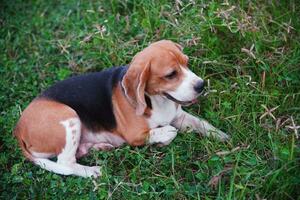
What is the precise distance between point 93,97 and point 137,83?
63 cm

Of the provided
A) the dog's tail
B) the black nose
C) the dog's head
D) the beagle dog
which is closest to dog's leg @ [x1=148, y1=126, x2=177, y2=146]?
the beagle dog

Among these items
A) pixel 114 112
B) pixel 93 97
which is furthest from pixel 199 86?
pixel 93 97

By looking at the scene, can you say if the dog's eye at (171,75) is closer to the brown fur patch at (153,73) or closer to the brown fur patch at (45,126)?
the brown fur patch at (153,73)

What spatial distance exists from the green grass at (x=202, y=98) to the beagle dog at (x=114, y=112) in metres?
0.13

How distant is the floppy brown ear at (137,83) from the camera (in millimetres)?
4211

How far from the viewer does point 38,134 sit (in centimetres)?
455

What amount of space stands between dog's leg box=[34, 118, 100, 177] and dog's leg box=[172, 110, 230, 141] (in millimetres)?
877

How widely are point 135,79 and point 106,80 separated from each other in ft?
1.87

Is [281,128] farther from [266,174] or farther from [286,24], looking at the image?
[286,24]

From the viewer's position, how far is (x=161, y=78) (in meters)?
4.27

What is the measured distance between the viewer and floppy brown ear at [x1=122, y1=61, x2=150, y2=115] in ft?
13.8

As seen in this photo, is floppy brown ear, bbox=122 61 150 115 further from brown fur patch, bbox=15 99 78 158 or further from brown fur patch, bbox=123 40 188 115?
A: brown fur patch, bbox=15 99 78 158

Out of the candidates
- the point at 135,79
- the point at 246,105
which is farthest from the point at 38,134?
the point at 246,105

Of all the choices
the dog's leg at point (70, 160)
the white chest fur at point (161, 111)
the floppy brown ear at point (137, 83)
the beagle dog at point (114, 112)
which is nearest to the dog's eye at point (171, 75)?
the beagle dog at point (114, 112)
